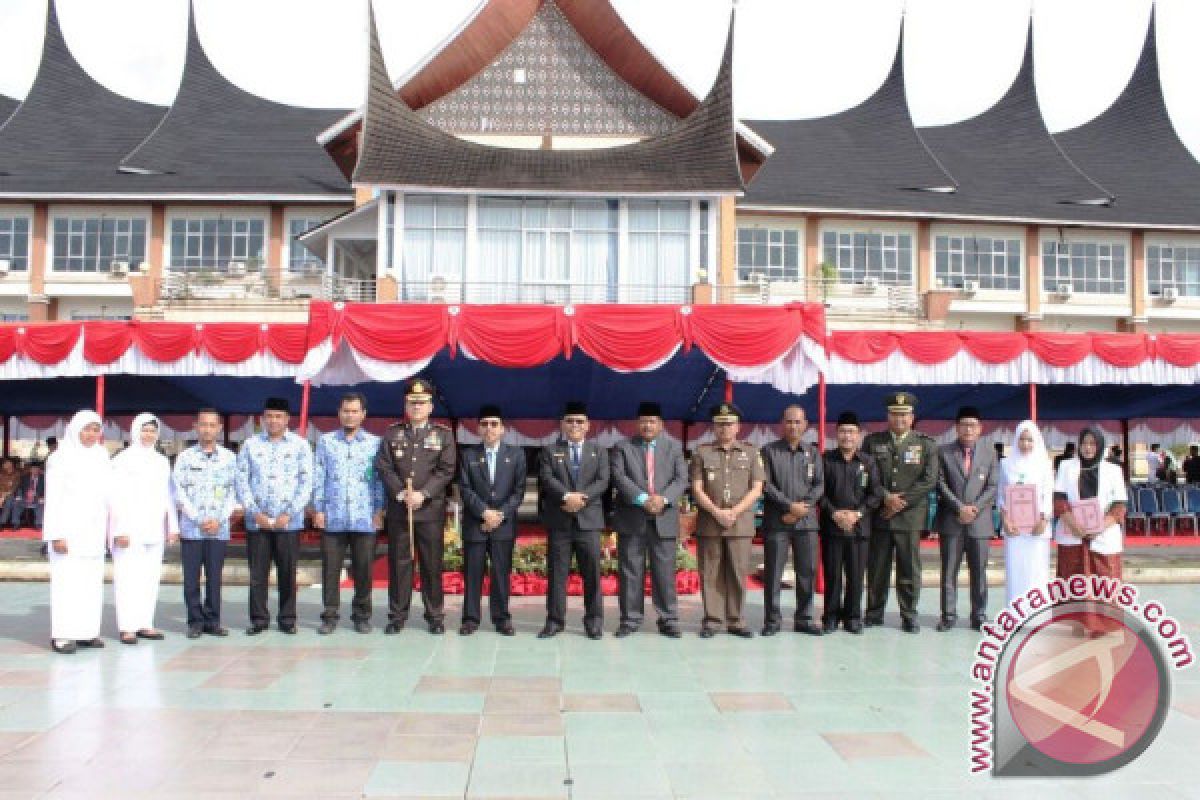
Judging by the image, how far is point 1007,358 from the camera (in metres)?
10.1

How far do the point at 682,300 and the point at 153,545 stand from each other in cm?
1065

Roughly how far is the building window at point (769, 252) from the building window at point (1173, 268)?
1053cm

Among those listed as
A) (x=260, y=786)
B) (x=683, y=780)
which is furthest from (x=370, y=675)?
(x=683, y=780)

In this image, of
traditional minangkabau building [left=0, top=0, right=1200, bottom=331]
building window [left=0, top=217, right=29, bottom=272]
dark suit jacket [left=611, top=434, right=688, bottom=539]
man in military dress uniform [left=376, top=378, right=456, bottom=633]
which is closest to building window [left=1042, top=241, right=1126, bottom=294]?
traditional minangkabau building [left=0, top=0, right=1200, bottom=331]

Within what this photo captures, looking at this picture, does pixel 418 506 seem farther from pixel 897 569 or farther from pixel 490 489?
pixel 897 569

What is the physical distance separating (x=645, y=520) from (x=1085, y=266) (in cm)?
2494

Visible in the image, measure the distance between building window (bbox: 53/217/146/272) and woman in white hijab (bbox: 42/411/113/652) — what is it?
822 inches

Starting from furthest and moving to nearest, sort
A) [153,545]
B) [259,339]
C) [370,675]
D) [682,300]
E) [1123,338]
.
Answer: [682,300] < [1123,338] < [259,339] < [153,545] < [370,675]

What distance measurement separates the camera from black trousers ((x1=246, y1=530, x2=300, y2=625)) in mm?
6719

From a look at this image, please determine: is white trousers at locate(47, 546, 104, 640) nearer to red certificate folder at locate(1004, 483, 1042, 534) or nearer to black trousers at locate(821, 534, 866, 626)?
black trousers at locate(821, 534, 866, 626)

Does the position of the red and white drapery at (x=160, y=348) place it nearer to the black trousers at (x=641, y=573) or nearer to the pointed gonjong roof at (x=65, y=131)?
the black trousers at (x=641, y=573)

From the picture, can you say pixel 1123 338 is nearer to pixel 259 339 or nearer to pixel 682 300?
pixel 682 300

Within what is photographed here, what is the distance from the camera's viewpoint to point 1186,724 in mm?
4594

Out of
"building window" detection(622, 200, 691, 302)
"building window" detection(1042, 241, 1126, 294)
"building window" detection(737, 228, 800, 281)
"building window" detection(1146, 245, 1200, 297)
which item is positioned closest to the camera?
"building window" detection(622, 200, 691, 302)
